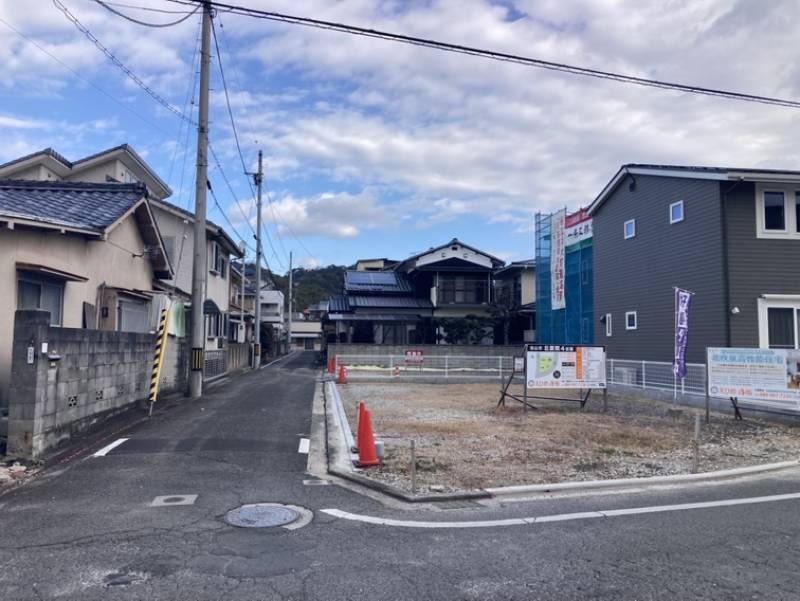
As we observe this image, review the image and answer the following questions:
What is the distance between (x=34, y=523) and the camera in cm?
540

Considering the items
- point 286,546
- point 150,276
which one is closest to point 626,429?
point 286,546

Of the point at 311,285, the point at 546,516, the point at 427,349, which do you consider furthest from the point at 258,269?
the point at 311,285

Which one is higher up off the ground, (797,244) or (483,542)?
(797,244)

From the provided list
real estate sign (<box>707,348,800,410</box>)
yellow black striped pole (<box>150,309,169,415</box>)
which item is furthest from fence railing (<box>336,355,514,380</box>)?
real estate sign (<box>707,348,800,410</box>)

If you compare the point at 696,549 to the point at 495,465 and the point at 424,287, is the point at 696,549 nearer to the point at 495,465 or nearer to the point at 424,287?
the point at 495,465

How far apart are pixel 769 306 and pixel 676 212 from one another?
3.94 metres

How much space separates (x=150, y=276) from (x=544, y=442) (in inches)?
463

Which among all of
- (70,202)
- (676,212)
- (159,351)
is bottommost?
(159,351)

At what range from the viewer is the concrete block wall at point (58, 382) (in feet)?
25.0

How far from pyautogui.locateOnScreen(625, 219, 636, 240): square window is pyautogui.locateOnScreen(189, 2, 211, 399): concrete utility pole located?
47.3 feet

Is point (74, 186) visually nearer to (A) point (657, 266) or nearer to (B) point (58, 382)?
(B) point (58, 382)

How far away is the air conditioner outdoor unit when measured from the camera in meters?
18.6

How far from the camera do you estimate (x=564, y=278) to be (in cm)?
2923

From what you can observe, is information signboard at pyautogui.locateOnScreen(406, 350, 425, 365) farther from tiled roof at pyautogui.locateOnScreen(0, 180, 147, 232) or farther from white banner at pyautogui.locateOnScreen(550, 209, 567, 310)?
tiled roof at pyautogui.locateOnScreen(0, 180, 147, 232)
